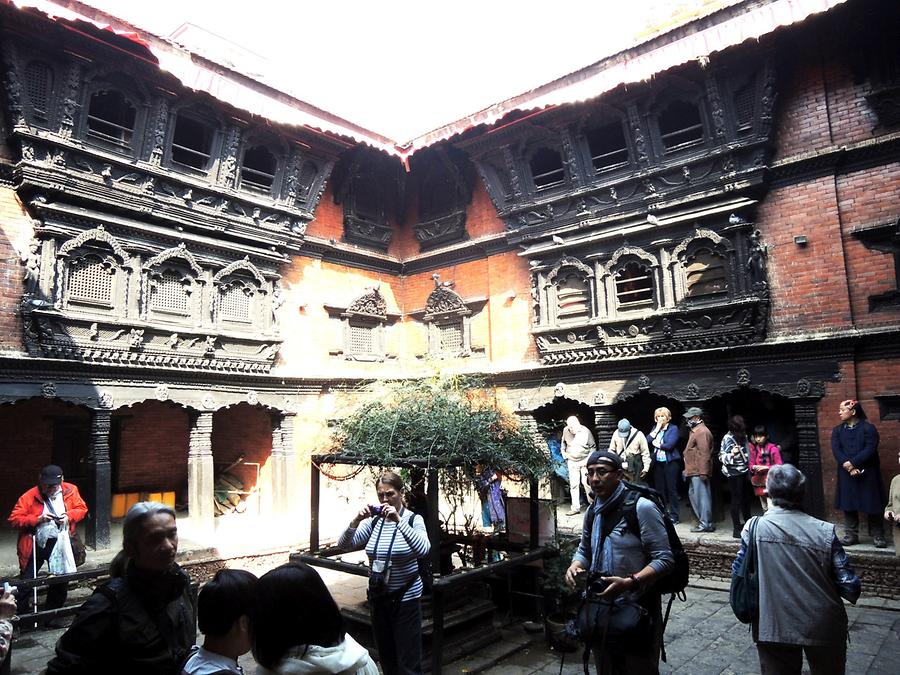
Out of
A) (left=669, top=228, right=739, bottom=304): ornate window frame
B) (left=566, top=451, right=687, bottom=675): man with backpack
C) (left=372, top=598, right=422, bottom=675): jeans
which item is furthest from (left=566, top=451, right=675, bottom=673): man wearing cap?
(left=669, top=228, right=739, bottom=304): ornate window frame

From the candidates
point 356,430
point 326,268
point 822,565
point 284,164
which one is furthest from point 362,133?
point 822,565

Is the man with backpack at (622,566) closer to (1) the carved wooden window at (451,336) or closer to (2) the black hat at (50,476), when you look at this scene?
(2) the black hat at (50,476)

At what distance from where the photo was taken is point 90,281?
11.0 m

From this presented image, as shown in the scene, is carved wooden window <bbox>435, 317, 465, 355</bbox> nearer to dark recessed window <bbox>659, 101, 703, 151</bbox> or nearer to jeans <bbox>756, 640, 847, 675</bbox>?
dark recessed window <bbox>659, 101, 703, 151</bbox>

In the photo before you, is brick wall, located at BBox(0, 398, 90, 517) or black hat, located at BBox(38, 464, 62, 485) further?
brick wall, located at BBox(0, 398, 90, 517)

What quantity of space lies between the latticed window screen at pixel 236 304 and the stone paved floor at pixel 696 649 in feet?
23.1

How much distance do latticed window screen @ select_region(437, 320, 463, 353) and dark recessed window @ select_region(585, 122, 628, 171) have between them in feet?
17.6

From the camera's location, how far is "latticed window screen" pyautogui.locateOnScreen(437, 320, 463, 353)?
15.9 metres

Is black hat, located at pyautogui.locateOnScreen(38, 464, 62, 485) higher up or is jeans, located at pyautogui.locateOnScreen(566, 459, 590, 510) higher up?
black hat, located at pyautogui.locateOnScreen(38, 464, 62, 485)

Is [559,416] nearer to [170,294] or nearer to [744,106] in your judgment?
[744,106]

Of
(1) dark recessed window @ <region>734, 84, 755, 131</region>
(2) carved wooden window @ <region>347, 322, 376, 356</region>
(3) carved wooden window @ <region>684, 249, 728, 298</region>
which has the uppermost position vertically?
(1) dark recessed window @ <region>734, 84, 755, 131</region>

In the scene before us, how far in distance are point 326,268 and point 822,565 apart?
1334 cm

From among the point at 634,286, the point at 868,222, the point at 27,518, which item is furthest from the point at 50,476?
the point at 868,222

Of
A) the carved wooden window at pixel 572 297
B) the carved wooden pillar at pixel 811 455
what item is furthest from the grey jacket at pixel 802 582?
the carved wooden window at pixel 572 297
